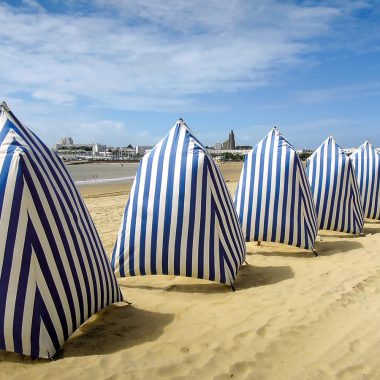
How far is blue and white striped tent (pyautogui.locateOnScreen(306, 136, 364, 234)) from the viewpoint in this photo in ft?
27.8

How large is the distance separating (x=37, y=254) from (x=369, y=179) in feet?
31.5

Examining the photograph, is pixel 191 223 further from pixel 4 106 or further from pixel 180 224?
pixel 4 106

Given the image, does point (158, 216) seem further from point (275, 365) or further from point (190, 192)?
point (275, 365)

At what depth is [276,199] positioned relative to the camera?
22.3 ft

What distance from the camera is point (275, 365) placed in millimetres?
3258

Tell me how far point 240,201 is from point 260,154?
34.0 inches

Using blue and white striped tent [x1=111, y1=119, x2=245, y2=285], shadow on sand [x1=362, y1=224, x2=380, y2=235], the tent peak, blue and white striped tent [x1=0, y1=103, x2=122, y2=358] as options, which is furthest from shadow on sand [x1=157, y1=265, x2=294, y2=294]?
shadow on sand [x1=362, y1=224, x2=380, y2=235]

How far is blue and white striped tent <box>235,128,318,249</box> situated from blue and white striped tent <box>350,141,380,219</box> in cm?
435

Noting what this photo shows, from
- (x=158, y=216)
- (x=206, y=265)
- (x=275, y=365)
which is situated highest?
(x=158, y=216)

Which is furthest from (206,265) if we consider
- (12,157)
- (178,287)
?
(12,157)

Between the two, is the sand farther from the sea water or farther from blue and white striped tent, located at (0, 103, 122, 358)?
the sea water

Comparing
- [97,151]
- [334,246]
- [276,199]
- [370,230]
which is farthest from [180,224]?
[97,151]

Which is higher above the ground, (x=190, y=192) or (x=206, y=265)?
(x=190, y=192)

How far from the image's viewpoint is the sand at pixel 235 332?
315 cm
